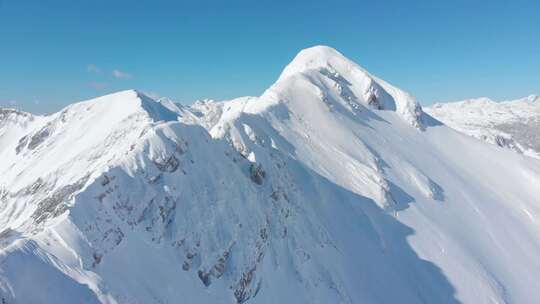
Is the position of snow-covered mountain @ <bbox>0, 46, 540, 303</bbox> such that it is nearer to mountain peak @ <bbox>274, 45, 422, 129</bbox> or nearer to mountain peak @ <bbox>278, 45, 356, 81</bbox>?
mountain peak @ <bbox>274, 45, 422, 129</bbox>

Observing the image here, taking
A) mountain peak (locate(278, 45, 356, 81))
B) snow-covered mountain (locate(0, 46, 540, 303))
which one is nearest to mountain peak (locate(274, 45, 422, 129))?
mountain peak (locate(278, 45, 356, 81))

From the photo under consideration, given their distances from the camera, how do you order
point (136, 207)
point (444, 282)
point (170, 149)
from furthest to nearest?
point (444, 282) → point (170, 149) → point (136, 207)

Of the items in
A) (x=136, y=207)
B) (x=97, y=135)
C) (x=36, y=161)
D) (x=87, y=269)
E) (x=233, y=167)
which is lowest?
(x=36, y=161)

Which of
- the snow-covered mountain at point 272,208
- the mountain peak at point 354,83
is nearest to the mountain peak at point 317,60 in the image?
the mountain peak at point 354,83

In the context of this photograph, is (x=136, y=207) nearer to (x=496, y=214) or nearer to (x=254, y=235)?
(x=254, y=235)

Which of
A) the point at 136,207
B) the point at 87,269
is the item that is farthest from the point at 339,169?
the point at 87,269

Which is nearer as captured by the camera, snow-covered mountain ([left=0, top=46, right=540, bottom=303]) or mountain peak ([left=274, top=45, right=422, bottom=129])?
snow-covered mountain ([left=0, top=46, right=540, bottom=303])

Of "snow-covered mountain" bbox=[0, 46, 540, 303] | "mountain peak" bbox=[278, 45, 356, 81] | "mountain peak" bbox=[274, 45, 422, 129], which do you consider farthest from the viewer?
"mountain peak" bbox=[278, 45, 356, 81]

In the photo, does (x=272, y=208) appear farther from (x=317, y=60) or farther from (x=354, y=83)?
(x=317, y=60)

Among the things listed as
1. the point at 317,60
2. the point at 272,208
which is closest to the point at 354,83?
the point at 317,60
